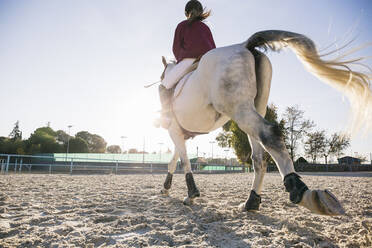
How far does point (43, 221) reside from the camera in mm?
2047

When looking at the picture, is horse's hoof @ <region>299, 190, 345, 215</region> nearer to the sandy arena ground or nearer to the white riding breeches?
the sandy arena ground

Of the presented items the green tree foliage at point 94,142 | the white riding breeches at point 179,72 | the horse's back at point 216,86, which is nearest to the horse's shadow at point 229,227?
the horse's back at point 216,86

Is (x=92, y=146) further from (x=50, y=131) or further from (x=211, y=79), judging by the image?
(x=211, y=79)

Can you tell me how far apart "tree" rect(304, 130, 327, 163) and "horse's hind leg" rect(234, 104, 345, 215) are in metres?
35.9

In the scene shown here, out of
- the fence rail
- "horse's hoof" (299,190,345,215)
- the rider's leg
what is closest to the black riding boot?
the rider's leg

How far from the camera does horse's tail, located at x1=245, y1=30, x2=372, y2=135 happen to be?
1940 millimetres

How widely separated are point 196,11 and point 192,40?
22.5 inches

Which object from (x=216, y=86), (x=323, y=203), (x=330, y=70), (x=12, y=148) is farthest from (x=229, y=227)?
(x=12, y=148)

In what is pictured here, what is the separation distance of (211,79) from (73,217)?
194 centimetres

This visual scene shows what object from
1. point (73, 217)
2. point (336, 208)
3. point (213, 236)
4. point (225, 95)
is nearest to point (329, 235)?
point (336, 208)

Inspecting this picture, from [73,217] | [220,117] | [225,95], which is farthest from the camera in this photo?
[220,117]

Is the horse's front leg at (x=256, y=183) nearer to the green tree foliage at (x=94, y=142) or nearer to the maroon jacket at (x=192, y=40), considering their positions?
the maroon jacket at (x=192, y=40)

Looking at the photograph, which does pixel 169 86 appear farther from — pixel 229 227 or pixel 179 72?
pixel 229 227

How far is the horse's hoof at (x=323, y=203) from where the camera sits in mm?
1229
